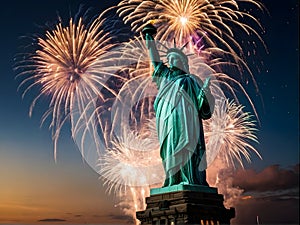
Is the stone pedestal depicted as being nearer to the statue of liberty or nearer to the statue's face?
the statue of liberty

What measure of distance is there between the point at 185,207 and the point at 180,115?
2.61 m

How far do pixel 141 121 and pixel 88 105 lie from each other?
229 centimetres

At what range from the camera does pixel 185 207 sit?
504 inches

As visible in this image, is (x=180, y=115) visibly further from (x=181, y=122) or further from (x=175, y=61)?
(x=175, y=61)

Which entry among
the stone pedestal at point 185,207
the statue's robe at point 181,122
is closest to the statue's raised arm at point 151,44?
the statue's robe at point 181,122

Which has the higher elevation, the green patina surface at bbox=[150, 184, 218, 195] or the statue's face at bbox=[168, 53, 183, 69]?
the statue's face at bbox=[168, 53, 183, 69]

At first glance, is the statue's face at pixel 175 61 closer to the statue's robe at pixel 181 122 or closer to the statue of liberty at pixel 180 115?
the statue of liberty at pixel 180 115

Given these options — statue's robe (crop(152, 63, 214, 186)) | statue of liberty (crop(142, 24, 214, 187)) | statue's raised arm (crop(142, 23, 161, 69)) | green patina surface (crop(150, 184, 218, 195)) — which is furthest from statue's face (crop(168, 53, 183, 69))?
green patina surface (crop(150, 184, 218, 195))

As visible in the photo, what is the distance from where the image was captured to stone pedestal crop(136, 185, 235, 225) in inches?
507

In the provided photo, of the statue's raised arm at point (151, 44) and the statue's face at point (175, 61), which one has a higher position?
the statue's raised arm at point (151, 44)

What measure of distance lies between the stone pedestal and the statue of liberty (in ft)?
1.18

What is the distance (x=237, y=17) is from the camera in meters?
19.3

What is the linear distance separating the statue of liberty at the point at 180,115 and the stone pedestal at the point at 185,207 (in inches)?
14.2

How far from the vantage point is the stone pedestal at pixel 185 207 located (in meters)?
12.9
